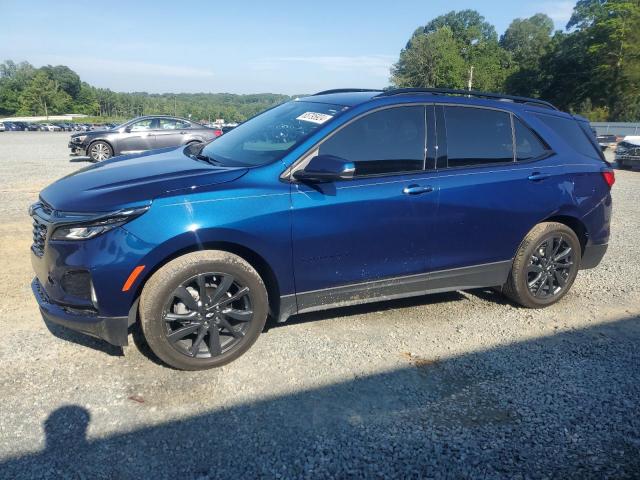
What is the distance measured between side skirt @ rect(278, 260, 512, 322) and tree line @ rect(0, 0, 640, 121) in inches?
496

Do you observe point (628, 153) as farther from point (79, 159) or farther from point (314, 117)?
point (79, 159)

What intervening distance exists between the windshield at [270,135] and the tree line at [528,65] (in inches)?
461

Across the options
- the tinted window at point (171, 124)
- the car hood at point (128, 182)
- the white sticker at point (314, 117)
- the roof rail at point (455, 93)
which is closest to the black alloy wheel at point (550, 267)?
the roof rail at point (455, 93)

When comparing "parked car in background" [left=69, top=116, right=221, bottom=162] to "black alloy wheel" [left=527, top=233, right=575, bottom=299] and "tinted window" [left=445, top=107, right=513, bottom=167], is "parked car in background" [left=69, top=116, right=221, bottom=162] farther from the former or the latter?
"black alloy wheel" [left=527, top=233, right=575, bottom=299]

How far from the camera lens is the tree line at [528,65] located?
2076 inches

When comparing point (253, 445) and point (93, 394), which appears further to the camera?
point (93, 394)

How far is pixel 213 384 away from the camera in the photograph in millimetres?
3041

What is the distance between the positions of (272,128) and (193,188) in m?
1.17

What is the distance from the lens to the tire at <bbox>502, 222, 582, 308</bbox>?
4.21 m

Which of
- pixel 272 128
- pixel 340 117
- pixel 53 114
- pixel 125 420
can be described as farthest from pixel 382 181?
pixel 53 114

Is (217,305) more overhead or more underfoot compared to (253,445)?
more overhead

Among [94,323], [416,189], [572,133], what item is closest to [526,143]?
[572,133]

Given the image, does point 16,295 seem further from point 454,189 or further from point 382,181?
point 454,189

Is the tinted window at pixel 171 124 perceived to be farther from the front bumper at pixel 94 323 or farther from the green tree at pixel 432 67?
the green tree at pixel 432 67
